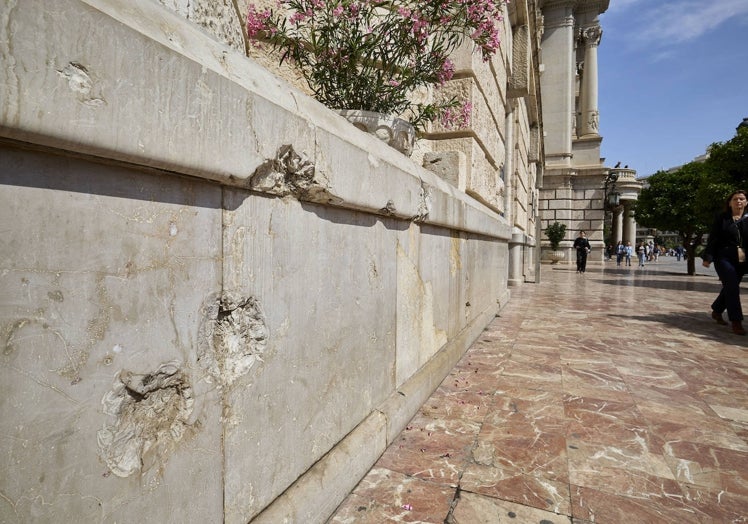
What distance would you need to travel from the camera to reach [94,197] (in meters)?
0.71

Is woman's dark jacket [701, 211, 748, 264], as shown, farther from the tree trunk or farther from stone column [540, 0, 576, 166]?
stone column [540, 0, 576, 166]

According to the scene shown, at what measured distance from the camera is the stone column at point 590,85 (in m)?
24.9

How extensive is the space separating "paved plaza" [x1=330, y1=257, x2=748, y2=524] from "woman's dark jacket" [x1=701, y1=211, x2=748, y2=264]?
147 cm

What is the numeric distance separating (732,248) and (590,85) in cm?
2604

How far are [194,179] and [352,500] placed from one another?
127cm

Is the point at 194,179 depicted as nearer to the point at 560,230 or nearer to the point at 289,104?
the point at 289,104

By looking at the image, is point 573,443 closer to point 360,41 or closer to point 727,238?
point 360,41

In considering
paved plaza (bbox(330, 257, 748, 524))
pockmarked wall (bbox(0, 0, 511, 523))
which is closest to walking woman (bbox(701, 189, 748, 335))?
paved plaza (bbox(330, 257, 748, 524))

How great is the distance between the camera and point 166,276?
836 millimetres

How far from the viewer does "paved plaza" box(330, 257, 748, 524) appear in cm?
145

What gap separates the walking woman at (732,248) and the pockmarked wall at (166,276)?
16.5 ft

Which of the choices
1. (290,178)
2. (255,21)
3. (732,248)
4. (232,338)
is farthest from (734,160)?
(232,338)

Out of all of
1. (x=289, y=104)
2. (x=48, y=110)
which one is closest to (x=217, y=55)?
(x=289, y=104)

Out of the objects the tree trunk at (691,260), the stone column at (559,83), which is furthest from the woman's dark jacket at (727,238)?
the stone column at (559,83)
